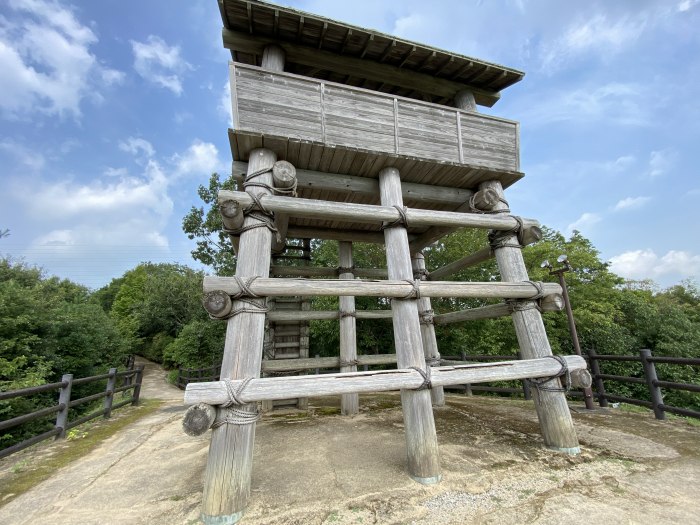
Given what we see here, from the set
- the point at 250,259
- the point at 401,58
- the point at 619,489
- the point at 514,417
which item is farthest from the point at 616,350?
the point at 250,259

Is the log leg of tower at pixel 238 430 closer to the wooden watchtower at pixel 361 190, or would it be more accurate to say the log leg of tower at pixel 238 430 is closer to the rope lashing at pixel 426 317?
the wooden watchtower at pixel 361 190

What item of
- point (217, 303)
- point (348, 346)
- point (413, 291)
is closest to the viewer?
point (217, 303)

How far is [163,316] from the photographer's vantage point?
75.5 feet

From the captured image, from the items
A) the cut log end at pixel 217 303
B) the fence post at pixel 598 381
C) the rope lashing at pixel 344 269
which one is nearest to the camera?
the cut log end at pixel 217 303

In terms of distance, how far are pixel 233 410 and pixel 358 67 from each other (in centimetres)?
569

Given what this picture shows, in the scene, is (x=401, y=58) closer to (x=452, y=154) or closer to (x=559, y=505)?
(x=452, y=154)

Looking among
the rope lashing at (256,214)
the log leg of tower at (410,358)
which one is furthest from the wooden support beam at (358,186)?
the rope lashing at (256,214)

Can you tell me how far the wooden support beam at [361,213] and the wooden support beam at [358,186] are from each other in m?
0.69

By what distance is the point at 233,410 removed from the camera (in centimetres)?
302

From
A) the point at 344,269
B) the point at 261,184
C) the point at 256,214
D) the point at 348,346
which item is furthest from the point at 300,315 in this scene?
the point at 261,184

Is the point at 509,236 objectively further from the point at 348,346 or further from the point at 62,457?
the point at 62,457

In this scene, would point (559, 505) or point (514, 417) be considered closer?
point (559, 505)

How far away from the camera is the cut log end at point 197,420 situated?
272 cm

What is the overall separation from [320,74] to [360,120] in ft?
6.00
